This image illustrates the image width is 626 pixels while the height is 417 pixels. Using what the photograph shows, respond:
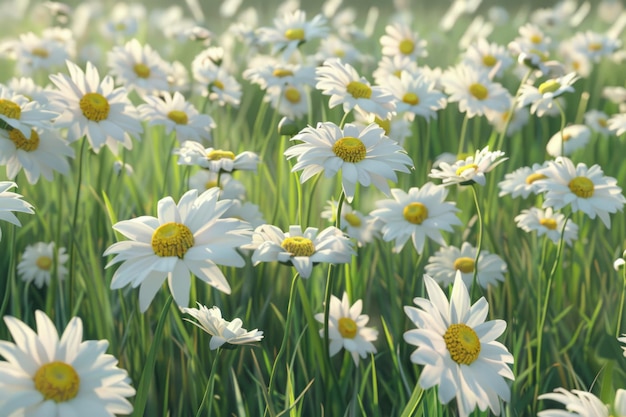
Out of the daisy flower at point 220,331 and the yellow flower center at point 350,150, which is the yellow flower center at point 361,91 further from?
the daisy flower at point 220,331

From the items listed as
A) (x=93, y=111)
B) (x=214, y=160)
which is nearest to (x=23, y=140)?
(x=93, y=111)

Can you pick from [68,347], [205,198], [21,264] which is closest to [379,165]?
[205,198]

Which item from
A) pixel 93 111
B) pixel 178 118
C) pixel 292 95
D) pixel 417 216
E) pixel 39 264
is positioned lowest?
pixel 39 264

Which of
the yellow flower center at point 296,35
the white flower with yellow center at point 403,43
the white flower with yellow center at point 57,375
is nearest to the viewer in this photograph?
the white flower with yellow center at point 57,375

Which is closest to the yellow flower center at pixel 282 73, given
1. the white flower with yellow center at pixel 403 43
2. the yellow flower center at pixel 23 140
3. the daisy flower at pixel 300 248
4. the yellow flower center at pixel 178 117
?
the yellow flower center at pixel 178 117

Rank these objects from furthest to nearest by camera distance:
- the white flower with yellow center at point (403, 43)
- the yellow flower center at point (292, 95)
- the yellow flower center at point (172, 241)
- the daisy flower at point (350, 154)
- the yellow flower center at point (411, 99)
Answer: the white flower with yellow center at point (403, 43) < the yellow flower center at point (292, 95) < the yellow flower center at point (411, 99) < the daisy flower at point (350, 154) < the yellow flower center at point (172, 241)

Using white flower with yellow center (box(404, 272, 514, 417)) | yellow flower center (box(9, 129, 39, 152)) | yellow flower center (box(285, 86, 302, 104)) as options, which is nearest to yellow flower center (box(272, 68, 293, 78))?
yellow flower center (box(285, 86, 302, 104))

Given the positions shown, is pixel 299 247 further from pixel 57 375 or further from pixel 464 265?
pixel 464 265

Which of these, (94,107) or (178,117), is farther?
(178,117)
